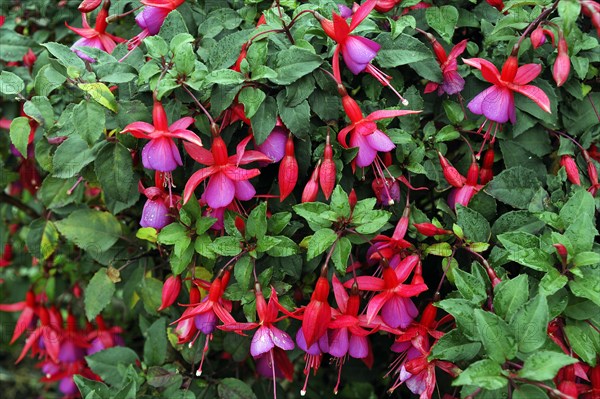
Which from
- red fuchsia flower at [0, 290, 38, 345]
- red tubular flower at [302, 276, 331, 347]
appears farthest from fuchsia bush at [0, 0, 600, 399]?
red fuchsia flower at [0, 290, 38, 345]

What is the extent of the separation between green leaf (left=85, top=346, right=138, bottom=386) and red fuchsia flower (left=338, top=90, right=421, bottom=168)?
2.18ft

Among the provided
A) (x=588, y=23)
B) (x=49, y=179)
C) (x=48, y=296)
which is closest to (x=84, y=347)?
(x=48, y=296)

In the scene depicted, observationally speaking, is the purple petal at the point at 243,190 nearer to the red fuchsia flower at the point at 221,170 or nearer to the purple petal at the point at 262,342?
the red fuchsia flower at the point at 221,170

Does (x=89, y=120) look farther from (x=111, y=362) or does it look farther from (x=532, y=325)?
(x=532, y=325)

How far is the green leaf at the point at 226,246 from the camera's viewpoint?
0.99 meters

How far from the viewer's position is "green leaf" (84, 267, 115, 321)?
1277mm

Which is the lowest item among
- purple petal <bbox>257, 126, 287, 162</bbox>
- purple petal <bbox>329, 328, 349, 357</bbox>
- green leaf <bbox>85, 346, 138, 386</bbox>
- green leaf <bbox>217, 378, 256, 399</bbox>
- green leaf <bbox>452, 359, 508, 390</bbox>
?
green leaf <bbox>85, 346, 138, 386</bbox>

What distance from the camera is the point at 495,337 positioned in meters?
0.82

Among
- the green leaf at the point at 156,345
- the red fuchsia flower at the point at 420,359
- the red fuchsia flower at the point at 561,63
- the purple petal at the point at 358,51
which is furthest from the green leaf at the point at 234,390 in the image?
the red fuchsia flower at the point at 561,63

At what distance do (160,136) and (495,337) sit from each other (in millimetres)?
535

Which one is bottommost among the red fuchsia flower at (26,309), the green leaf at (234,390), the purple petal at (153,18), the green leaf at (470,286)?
the red fuchsia flower at (26,309)

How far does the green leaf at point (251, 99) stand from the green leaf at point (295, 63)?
30 mm

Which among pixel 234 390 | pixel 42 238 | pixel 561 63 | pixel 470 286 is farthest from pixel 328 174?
pixel 42 238

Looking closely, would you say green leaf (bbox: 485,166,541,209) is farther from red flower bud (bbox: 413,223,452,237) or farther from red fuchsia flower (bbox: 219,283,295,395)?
red fuchsia flower (bbox: 219,283,295,395)
